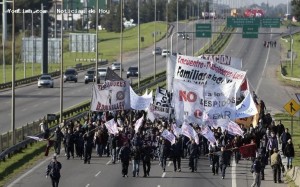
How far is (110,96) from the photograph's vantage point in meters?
38.8

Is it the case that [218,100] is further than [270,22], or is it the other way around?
[270,22]

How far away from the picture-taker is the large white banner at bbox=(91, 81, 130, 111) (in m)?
38.2

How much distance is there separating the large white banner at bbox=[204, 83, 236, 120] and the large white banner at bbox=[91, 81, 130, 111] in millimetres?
5316

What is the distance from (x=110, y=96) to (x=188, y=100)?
5326 millimetres

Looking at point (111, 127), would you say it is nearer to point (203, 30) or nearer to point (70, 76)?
point (203, 30)

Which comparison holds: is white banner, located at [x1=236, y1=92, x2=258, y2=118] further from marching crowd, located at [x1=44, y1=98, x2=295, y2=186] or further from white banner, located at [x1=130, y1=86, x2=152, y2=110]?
white banner, located at [x1=130, y1=86, x2=152, y2=110]

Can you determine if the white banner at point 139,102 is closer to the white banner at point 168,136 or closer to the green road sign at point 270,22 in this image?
the white banner at point 168,136

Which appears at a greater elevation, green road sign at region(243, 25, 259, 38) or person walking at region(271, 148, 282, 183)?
green road sign at region(243, 25, 259, 38)

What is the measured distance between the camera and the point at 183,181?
31422mm

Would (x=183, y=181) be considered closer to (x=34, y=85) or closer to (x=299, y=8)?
(x=34, y=85)

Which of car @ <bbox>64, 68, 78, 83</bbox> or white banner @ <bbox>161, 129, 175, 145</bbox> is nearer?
white banner @ <bbox>161, 129, 175, 145</bbox>

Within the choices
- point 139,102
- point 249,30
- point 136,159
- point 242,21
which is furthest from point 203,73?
point 242,21

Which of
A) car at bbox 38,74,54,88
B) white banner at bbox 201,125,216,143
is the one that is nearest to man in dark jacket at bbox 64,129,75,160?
white banner at bbox 201,125,216,143

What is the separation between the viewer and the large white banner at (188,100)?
3412 cm
